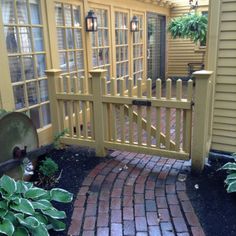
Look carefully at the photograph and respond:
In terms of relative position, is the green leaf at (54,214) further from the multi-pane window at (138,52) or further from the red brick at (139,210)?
the multi-pane window at (138,52)

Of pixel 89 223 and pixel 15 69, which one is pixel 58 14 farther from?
pixel 89 223

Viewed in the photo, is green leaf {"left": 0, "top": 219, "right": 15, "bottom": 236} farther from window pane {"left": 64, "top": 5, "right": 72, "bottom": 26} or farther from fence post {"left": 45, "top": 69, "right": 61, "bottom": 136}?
window pane {"left": 64, "top": 5, "right": 72, "bottom": 26}

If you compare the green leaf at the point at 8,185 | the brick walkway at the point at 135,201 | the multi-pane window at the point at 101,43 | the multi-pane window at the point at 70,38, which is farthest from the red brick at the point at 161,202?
the multi-pane window at the point at 101,43

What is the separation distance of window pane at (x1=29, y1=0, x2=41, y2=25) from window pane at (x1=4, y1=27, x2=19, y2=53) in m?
0.41

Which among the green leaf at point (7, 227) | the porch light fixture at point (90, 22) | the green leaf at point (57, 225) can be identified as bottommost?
the green leaf at point (57, 225)

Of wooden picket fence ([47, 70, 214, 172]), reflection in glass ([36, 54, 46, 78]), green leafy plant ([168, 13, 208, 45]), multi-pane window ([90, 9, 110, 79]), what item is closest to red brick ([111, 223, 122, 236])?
wooden picket fence ([47, 70, 214, 172])

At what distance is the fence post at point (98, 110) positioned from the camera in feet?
11.4

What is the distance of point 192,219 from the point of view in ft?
7.99

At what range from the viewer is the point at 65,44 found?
4.71 m

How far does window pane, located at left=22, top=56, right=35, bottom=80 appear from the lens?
3780 millimetres

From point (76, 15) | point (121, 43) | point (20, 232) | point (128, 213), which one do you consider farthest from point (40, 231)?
point (121, 43)

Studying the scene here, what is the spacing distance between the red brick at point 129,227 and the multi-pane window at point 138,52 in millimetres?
6044

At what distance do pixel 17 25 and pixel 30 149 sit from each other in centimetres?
157

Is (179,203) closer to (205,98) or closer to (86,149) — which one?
(205,98)
